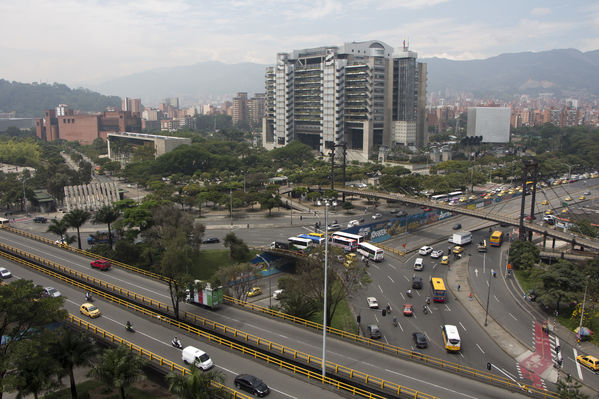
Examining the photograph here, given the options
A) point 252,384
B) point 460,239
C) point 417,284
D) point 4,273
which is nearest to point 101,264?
point 4,273

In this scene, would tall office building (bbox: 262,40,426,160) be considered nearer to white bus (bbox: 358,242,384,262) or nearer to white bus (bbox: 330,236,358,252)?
white bus (bbox: 330,236,358,252)

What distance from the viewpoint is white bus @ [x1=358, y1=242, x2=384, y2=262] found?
44.6 m

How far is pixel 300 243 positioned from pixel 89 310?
23.7 metres

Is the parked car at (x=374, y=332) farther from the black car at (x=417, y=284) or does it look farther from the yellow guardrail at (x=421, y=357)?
the black car at (x=417, y=284)

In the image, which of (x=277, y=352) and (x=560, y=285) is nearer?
(x=277, y=352)

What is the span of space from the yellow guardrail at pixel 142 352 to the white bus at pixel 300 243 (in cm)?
2357

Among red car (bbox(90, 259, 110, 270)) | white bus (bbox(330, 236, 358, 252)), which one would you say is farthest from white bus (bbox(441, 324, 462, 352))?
red car (bbox(90, 259, 110, 270))

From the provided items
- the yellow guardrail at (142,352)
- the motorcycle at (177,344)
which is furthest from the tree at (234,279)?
the motorcycle at (177,344)

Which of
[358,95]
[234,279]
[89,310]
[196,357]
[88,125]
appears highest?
[358,95]

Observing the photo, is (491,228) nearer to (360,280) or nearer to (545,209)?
(545,209)

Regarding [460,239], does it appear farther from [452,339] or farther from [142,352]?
[142,352]

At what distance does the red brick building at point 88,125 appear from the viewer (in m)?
164

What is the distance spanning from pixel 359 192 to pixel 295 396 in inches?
1985

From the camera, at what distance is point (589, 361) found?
26.1 metres
